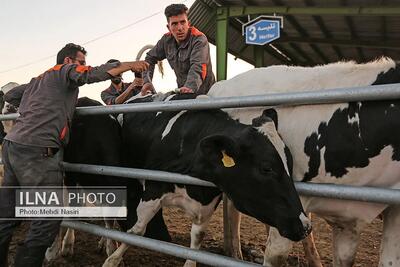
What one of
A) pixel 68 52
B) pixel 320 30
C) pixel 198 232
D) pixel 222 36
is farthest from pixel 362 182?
pixel 320 30

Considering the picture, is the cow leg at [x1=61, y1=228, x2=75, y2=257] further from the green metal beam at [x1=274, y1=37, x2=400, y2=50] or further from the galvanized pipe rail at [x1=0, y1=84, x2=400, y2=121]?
the green metal beam at [x1=274, y1=37, x2=400, y2=50]

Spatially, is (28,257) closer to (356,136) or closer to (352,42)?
(356,136)

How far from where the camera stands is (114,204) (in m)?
3.65

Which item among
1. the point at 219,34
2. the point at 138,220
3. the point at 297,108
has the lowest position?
the point at 138,220

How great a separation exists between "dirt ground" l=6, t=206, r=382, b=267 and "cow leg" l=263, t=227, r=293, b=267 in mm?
1650

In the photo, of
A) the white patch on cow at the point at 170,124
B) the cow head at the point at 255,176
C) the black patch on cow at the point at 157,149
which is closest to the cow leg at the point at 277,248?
the cow head at the point at 255,176

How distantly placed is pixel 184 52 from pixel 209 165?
1822 mm

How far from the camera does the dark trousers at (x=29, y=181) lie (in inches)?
118

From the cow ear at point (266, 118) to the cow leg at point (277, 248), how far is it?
0.61 metres

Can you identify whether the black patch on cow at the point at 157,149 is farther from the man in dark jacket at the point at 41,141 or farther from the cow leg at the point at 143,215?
the man in dark jacket at the point at 41,141

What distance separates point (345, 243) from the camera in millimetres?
2816

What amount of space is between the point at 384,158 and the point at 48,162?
2.15 meters

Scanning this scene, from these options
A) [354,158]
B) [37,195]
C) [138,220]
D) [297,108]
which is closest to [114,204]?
[138,220]

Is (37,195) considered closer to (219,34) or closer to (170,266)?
(170,266)
